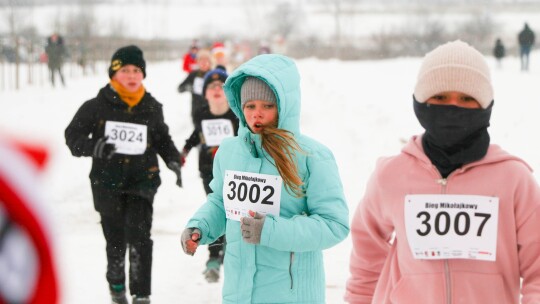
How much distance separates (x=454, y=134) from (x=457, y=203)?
9.5 inches

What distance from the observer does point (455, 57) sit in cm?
265

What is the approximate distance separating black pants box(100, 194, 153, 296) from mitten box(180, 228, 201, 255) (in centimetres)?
221

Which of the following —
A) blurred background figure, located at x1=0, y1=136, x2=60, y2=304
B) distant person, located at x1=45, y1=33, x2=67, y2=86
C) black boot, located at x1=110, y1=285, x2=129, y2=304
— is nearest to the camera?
blurred background figure, located at x1=0, y1=136, x2=60, y2=304

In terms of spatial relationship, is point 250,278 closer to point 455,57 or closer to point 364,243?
point 364,243

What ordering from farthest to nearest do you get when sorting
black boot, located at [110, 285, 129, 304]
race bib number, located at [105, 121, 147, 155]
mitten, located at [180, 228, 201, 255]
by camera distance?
1. black boot, located at [110, 285, 129, 304]
2. race bib number, located at [105, 121, 147, 155]
3. mitten, located at [180, 228, 201, 255]

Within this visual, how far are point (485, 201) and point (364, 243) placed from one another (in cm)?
52

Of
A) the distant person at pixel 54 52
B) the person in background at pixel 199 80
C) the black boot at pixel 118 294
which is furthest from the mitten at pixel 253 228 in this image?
the distant person at pixel 54 52

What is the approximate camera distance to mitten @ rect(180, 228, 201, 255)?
3.33 m

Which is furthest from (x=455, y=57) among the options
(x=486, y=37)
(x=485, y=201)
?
(x=486, y=37)

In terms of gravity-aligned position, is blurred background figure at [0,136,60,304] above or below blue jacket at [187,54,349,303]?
above

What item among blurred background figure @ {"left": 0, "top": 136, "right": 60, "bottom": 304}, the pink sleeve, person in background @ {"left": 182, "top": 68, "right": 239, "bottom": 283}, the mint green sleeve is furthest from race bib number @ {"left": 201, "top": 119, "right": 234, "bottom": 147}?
blurred background figure @ {"left": 0, "top": 136, "right": 60, "bottom": 304}

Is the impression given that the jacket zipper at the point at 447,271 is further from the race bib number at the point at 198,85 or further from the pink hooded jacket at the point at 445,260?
the race bib number at the point at 198,85

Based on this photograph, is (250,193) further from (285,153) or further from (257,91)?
(257,91)

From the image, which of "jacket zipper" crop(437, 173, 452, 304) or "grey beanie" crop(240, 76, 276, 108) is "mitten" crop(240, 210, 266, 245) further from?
"jacket zipper" crop(437, 173, 452, 304)
